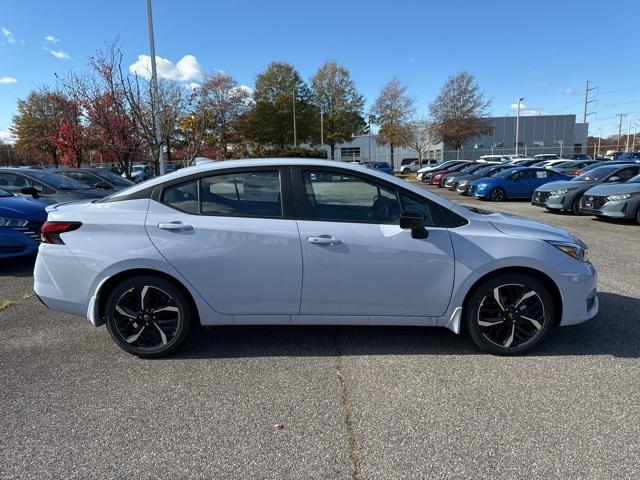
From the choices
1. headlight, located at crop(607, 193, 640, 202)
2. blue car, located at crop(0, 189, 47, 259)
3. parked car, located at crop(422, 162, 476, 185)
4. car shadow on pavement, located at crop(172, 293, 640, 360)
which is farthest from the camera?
parked car, located at crop(422, 162, 476, 185)

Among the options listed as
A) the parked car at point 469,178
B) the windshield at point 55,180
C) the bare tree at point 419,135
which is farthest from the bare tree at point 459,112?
the windshield at point 55,180

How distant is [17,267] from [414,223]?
22.3 feet

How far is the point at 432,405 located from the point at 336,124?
55.2 meters

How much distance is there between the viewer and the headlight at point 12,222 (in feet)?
21.0

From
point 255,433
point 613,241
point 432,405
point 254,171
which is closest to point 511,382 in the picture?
point 432,405

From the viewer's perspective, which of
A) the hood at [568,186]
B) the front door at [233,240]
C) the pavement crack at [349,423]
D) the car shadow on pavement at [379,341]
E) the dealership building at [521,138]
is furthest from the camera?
the dealership building at [521,138]

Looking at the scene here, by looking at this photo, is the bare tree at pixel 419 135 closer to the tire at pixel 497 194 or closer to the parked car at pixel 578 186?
the tire at pixel 497 194

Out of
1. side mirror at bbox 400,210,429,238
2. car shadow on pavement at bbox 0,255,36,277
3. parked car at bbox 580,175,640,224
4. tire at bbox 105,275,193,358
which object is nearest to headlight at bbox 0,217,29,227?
car shadow on pavement at bbox 0,255,36,277

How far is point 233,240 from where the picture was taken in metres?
3.40

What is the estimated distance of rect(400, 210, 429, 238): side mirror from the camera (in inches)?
129

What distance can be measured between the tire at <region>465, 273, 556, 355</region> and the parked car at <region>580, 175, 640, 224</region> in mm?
8755

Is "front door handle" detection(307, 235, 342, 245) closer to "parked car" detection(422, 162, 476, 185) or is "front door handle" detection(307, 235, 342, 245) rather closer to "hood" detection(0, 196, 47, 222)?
"hood" detection(0, 196, 47, 222)

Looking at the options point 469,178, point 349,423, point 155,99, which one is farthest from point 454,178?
point 349,423

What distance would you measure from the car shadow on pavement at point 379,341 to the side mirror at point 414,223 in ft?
3.45
